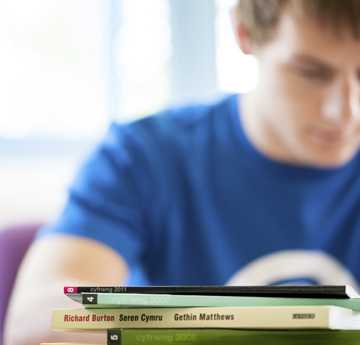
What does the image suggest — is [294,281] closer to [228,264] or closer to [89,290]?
[228,264]

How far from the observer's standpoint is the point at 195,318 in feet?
1.14

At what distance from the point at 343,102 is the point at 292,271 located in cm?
31

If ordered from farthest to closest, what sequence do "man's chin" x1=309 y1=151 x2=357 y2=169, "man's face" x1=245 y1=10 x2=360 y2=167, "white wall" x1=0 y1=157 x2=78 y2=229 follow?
"white wall" x1=0 y1=157 x2=78 y2=229 < "man's chin" x1=309 y1=151 x2=357 y2=169 < "man's face" x1=245 y1=10 x2=360 y2=167

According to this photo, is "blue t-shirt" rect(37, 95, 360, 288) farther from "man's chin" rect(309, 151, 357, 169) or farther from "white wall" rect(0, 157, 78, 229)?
"white wall" rect(0, 157, 78, 229)

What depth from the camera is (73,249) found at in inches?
30.3

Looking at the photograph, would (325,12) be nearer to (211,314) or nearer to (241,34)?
(241,34)

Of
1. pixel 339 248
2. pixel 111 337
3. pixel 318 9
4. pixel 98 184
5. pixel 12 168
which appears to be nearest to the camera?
pixel 111 337

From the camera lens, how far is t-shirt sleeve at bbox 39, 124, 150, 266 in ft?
2.66

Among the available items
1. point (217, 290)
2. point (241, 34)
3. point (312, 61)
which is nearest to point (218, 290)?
point (217, 290)

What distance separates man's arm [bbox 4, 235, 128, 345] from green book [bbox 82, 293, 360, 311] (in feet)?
0.80

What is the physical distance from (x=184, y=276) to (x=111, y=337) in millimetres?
618

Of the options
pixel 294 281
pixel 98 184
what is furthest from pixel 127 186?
pixel 294 281

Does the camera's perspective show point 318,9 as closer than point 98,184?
Yes

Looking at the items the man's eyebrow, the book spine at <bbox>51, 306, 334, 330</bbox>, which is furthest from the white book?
the man's eyebrow
